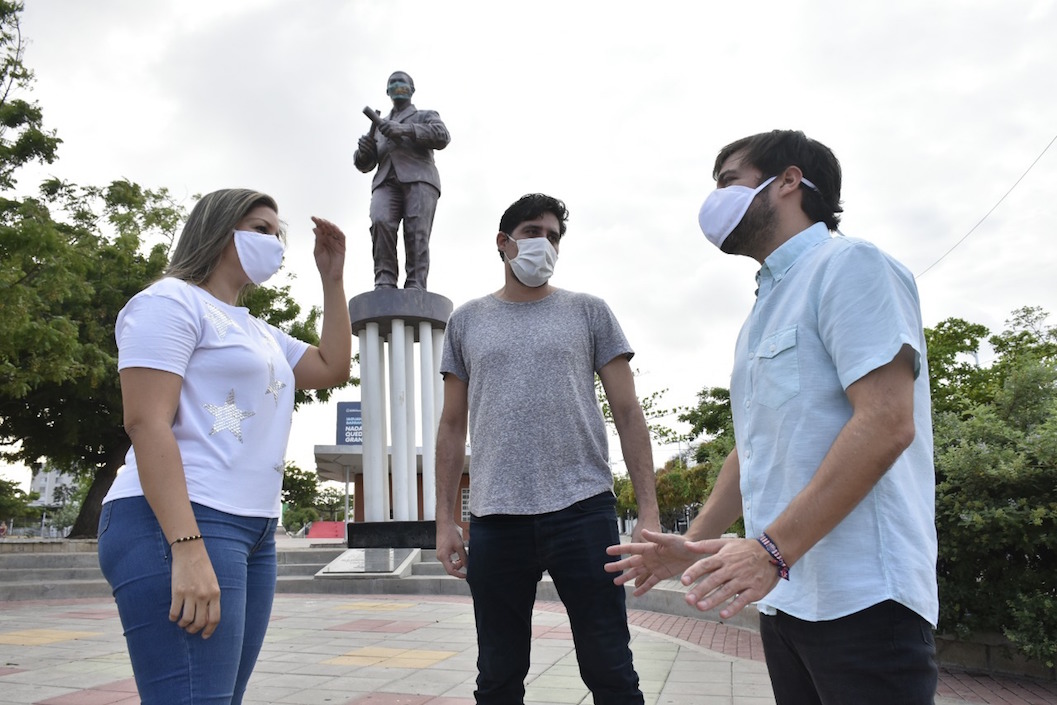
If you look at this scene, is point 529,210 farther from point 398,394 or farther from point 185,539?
point 398,394

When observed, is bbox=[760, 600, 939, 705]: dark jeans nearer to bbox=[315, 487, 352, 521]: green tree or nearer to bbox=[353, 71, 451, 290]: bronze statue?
bbox=[353, 71, 451, 290]: bronze statue

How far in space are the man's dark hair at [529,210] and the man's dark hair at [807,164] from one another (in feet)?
4.25

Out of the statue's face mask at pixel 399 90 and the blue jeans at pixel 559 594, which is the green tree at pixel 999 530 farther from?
the statue's face mask at pixel 399 90

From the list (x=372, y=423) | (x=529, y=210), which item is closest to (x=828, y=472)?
(x=529, y=210)

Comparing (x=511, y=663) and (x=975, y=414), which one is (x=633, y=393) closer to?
(x=511, y=663)

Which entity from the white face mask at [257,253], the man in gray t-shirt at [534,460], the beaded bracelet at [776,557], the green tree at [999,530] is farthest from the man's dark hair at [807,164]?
the green tree at [999,530]

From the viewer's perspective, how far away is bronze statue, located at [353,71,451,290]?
1167 cm

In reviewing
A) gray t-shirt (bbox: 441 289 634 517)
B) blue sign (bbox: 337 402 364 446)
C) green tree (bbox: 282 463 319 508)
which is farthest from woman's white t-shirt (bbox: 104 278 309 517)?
green tree (bbox: 282 463 319 508)

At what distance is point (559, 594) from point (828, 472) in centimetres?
135

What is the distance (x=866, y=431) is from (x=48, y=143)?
63.0 ft

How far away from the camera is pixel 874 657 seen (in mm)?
1405

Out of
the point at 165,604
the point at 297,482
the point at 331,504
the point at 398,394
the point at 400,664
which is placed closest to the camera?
the point at 165,604

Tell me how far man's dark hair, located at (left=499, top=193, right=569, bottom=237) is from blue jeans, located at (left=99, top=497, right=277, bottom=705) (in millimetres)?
1624

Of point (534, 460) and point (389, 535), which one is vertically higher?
point (534, 460)
